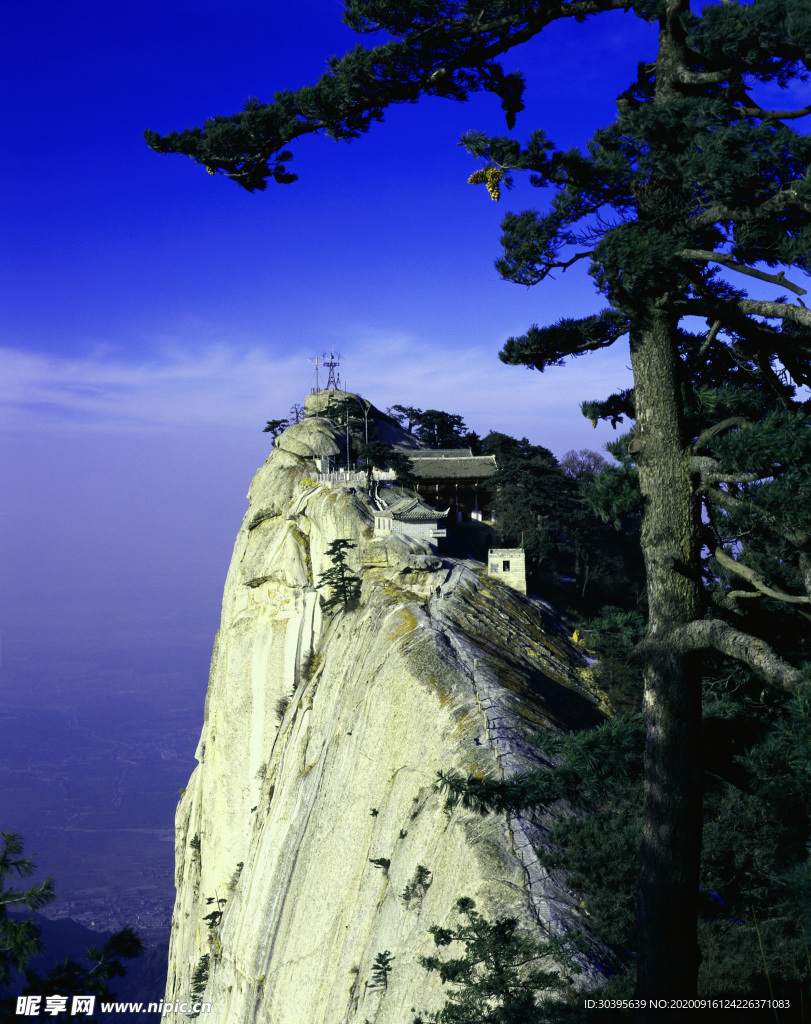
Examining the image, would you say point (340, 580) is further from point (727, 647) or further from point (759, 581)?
point (727, 647)

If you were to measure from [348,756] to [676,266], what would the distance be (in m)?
21.6

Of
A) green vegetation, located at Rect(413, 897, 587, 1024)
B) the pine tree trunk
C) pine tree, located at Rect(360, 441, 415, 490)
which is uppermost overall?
pine tree, located at Rect(360, 441, 415, 490)

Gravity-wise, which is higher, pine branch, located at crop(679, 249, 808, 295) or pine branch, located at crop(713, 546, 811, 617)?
pine branch, located at crop(679, 249, 808, 295)

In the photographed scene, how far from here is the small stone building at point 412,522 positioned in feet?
114

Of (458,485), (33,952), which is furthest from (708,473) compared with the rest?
(458,485)

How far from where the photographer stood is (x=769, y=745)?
672 centimetres

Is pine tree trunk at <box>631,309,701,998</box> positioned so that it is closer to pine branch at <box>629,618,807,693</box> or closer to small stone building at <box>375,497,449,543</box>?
pine branch at <box>629,618,807,693</box>

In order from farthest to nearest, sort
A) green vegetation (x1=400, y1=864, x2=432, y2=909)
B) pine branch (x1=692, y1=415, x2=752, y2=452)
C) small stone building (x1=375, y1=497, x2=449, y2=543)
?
small stone building (x1=375, y1=497, x2=449, y2=543) → green vegetation (x1=400, y1=864, x2=432, y2=909) → pine branch (x1=692, y1=415, x2=752, y2=452)

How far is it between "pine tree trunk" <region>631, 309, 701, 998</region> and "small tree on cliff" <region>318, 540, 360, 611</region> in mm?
26917

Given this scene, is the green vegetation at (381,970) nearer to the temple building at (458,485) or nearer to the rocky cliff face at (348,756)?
the rocky cliff face at (348,756)

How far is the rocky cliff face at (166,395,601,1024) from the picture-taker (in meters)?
16.8

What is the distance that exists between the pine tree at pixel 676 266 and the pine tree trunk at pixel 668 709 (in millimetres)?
17

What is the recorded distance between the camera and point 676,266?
6.95 metres

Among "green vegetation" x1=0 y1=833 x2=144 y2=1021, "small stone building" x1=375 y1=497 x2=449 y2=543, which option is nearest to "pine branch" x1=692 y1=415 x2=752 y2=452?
"green vegetation" x1=0 y1=833 x2=144 y2=1021
